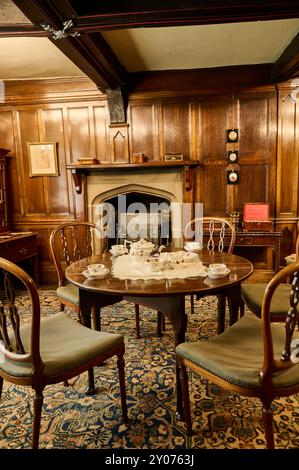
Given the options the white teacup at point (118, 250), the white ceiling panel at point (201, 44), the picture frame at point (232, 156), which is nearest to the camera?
the white teacup at point (118, 250)

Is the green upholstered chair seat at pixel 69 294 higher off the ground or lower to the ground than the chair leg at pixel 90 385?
higher

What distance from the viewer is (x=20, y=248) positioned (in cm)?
383

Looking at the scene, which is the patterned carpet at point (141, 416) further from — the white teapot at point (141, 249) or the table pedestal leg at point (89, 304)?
the white teapot at point (141, 249)

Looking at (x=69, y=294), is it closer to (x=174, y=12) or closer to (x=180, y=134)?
(x=174, y=12)

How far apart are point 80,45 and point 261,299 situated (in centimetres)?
243

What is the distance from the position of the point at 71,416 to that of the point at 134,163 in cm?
293

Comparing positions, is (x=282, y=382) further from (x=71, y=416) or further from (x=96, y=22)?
(x=96, y=22)

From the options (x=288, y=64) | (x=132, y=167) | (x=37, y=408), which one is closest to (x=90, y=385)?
(x=37, y=408)

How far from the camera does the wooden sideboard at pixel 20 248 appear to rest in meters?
3.60

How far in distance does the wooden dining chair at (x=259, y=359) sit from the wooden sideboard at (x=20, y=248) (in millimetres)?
2694

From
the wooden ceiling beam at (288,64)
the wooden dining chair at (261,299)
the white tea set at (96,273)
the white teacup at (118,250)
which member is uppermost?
the wooden ceiling beam at (288,64)

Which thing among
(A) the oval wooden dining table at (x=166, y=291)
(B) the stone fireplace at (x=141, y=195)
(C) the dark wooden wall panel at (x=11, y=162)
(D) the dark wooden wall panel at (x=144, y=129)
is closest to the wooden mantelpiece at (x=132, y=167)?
(B) the stone fireplace at (x=141, y=195)

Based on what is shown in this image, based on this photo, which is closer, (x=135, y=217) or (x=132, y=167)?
(x=132, y=167)

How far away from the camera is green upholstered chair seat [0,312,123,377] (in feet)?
4.50
